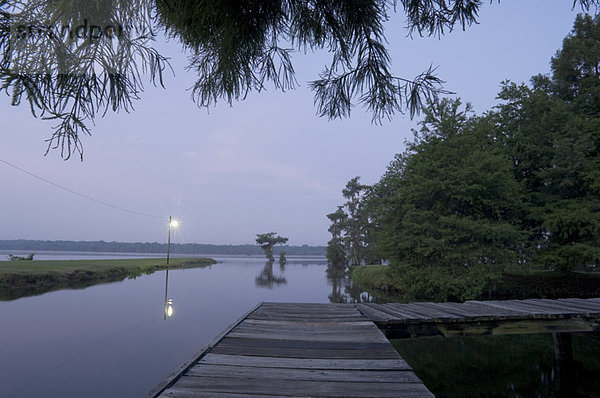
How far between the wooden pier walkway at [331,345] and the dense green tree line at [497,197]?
769 cm

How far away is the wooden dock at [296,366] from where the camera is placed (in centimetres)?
242

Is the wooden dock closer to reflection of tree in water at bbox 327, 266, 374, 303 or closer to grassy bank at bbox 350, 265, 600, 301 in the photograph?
grassy bank at bbox 350, 265, 600, 301

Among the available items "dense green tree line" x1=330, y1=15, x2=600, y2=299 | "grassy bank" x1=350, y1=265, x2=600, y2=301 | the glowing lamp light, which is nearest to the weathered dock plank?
"dense green tree line" x1=330, y1=15, x2=600, y2=299

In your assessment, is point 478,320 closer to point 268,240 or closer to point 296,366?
point 296,366

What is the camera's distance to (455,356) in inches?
369

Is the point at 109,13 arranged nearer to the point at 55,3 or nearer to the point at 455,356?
the point at 55,3

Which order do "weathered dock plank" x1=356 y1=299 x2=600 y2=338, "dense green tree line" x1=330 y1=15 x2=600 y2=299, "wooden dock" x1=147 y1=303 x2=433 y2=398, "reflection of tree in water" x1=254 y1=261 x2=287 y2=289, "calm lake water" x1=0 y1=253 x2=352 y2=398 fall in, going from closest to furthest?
1. "wooden dock" x1=147 y1=303 x2=433 y2=398
2. "weathered dock plank" x1=356 y1=299 x2=600 y2=338
3. "calm lake water" x1=0 y1=253 x2=352 y2=398
4. "dense green tree line" x1=330 y1=15 x2=600 y2=299
5. "reflection of tree in water" x1=254 y1=261 x2=287 y2=289

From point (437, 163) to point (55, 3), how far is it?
1530 centimetres

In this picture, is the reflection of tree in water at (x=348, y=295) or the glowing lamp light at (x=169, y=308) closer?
the glowing lamp light at (x=169, y=308)

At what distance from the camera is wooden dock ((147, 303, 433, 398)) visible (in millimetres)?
2424

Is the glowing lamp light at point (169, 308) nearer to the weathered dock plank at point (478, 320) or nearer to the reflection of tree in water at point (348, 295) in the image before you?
the reflection of tree in water at point (348, 295)

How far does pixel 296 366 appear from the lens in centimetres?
302

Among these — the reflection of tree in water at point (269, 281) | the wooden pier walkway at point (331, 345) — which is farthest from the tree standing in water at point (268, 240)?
the wooden pier walkway at point (331, 345)

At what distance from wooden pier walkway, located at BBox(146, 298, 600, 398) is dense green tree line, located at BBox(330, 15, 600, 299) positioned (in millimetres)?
7687
